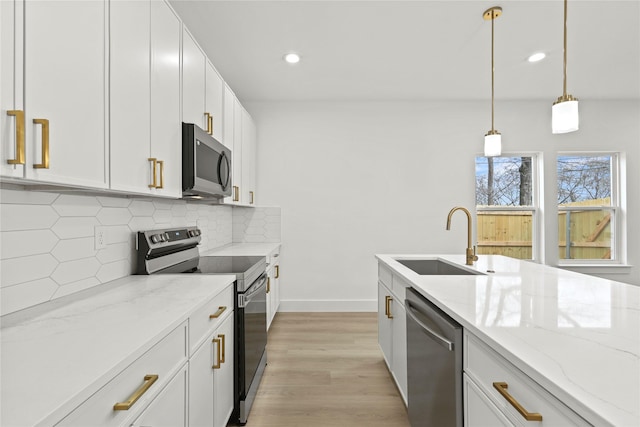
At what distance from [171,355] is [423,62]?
301 centimetres

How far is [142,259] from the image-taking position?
5.81ft

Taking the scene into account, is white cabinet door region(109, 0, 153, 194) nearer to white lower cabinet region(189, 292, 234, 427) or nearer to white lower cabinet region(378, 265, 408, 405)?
white lower cabinet region(189, 292, 234, 427)

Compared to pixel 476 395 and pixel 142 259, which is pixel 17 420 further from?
pixel 142 259

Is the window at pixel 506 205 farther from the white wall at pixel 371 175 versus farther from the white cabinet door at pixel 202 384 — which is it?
the white cabinet door at pixel 202 384

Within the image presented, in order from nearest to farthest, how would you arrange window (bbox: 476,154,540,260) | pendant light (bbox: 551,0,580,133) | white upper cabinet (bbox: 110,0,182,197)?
white upper cabinet (bbox: 110,0,182,197), pendant light (bbox: 551,0,580,133), window (bbox: 476,154,540,260)

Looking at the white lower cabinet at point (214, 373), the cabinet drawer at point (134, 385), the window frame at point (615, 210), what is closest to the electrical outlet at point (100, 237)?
the white lower cabinet at point (214, 373)

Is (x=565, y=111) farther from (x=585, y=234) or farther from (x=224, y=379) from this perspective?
(x=585, y=234)

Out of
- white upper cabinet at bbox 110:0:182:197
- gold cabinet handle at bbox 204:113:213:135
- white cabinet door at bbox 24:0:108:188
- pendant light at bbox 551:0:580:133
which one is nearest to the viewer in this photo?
white cabinet door at bbox 24:0:108:188

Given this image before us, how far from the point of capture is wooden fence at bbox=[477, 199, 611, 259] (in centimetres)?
398

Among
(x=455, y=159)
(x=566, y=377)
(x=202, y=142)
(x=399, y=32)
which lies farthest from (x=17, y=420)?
(x=455, y=159)

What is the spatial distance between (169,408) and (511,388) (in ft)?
3.33

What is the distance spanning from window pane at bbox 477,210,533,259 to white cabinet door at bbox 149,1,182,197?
3.64m

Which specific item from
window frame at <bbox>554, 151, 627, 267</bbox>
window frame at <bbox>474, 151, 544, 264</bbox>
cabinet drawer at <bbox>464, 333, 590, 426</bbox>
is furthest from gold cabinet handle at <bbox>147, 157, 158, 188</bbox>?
window frame at <bbox>554, 151, 627, 267</bbox>

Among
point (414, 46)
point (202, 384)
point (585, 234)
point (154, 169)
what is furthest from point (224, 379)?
point (585, 234)
